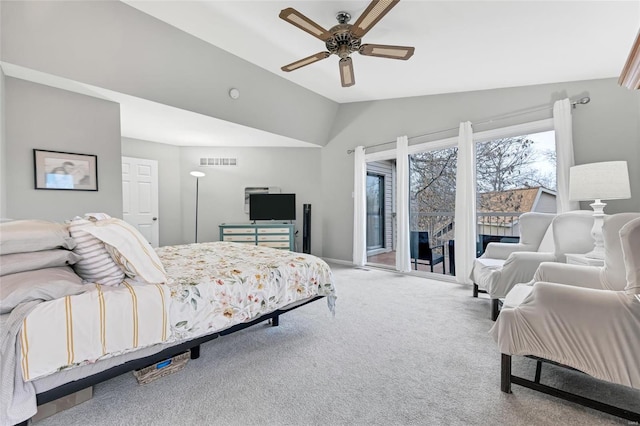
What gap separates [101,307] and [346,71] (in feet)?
9.15

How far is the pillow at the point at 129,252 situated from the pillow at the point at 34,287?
23 cm

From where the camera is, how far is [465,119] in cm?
414

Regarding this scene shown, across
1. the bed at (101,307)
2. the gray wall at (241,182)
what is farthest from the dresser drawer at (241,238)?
the bed at (101,307)

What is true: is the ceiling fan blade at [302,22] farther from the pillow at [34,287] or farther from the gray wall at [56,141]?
the gray wall at [56,141]

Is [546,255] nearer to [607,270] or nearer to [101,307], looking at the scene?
[607,270]

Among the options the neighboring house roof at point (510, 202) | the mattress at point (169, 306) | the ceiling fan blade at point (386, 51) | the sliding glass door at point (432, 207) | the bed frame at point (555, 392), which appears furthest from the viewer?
the sliding glass door at point (432, 207)

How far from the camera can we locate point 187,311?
1700mm

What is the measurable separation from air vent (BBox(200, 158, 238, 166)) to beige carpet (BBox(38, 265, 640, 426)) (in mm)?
4400

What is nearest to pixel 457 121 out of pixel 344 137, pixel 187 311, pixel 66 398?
pixel 344 137

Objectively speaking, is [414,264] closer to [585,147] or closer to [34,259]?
[585,147]

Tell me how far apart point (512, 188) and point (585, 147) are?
865mm

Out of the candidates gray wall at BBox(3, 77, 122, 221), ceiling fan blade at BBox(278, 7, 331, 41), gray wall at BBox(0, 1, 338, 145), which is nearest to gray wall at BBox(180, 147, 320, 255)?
gray wall at BBox(0, 1, 338, 145)

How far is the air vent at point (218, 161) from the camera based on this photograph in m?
6.22

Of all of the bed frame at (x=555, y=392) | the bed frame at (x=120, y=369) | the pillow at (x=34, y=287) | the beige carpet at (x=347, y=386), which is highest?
the pillow at (x=34, y=287)
